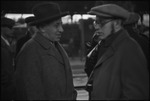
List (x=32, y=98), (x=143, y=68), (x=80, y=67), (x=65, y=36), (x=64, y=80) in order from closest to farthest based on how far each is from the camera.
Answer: (x=143, y=68), (x=32, y=98), (x=64, y=80), (x=80, y=67), (x=65, y=36)

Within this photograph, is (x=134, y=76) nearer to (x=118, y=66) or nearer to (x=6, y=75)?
(x=118, y=66)

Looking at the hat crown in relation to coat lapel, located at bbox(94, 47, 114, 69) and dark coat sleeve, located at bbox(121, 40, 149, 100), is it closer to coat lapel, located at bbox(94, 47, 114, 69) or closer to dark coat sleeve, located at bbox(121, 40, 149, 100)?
coat lapel, located at bbox(94, 47, 114, 69)

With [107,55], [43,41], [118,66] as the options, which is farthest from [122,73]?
[43,41]

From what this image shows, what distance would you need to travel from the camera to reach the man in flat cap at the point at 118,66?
2.38 m

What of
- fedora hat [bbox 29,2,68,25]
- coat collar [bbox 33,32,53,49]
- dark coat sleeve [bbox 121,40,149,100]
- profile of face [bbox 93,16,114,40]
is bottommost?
dark coat sleeve [bbox 121,40,149,100]

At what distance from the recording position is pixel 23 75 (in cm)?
268

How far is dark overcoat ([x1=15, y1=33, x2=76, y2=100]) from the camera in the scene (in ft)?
8.75

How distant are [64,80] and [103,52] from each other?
0.52 m

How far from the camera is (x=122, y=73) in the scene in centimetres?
242

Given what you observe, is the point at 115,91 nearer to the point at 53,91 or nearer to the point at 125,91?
the point at 125,91

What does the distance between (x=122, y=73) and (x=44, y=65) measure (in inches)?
31.3

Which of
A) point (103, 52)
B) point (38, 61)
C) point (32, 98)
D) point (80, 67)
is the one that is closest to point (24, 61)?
point (38, 61)

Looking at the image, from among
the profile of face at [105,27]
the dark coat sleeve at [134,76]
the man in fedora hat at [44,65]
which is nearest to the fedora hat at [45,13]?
the man in fedora hat at [44,65]

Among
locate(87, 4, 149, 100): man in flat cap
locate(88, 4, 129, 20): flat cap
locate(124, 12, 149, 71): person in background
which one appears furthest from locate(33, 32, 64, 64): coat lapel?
locate(124, 12, 149, 71): person in background
